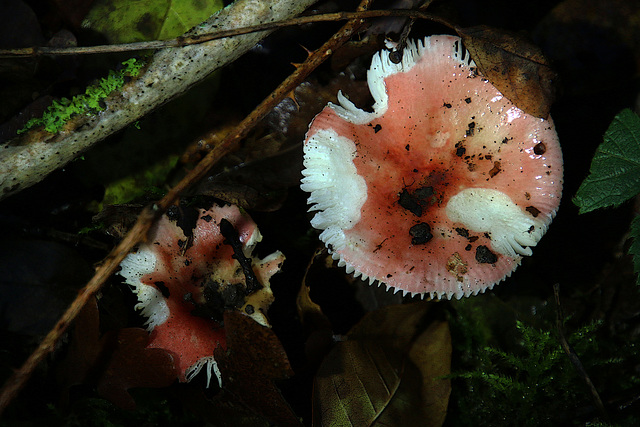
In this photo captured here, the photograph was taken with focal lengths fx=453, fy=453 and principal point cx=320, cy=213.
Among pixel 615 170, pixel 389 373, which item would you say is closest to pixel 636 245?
pixel 615 170

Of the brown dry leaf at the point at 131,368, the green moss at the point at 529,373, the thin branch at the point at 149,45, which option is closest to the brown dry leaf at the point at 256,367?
the brown dry leaf at the point at 131,368

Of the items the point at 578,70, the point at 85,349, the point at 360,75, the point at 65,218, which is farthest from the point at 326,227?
the point at 578,70

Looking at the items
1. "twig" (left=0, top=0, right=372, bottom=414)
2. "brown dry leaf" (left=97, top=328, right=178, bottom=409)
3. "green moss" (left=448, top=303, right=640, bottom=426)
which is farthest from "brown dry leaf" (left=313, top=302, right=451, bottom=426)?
"twig" (left=0, top=0, right=372, bottom=414)

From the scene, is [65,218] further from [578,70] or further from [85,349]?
[578,70]

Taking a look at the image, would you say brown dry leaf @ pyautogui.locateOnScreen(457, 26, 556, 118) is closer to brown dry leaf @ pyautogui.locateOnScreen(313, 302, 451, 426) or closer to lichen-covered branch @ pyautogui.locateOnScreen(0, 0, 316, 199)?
lichen-covered branch @ pyautogui.locateOnScreen(0, 0, 316, 199)

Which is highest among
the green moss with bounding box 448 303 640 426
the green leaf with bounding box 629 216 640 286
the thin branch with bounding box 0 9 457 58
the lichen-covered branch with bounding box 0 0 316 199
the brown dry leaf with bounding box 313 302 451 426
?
the thin branch with bounding box 0 9 457 58
